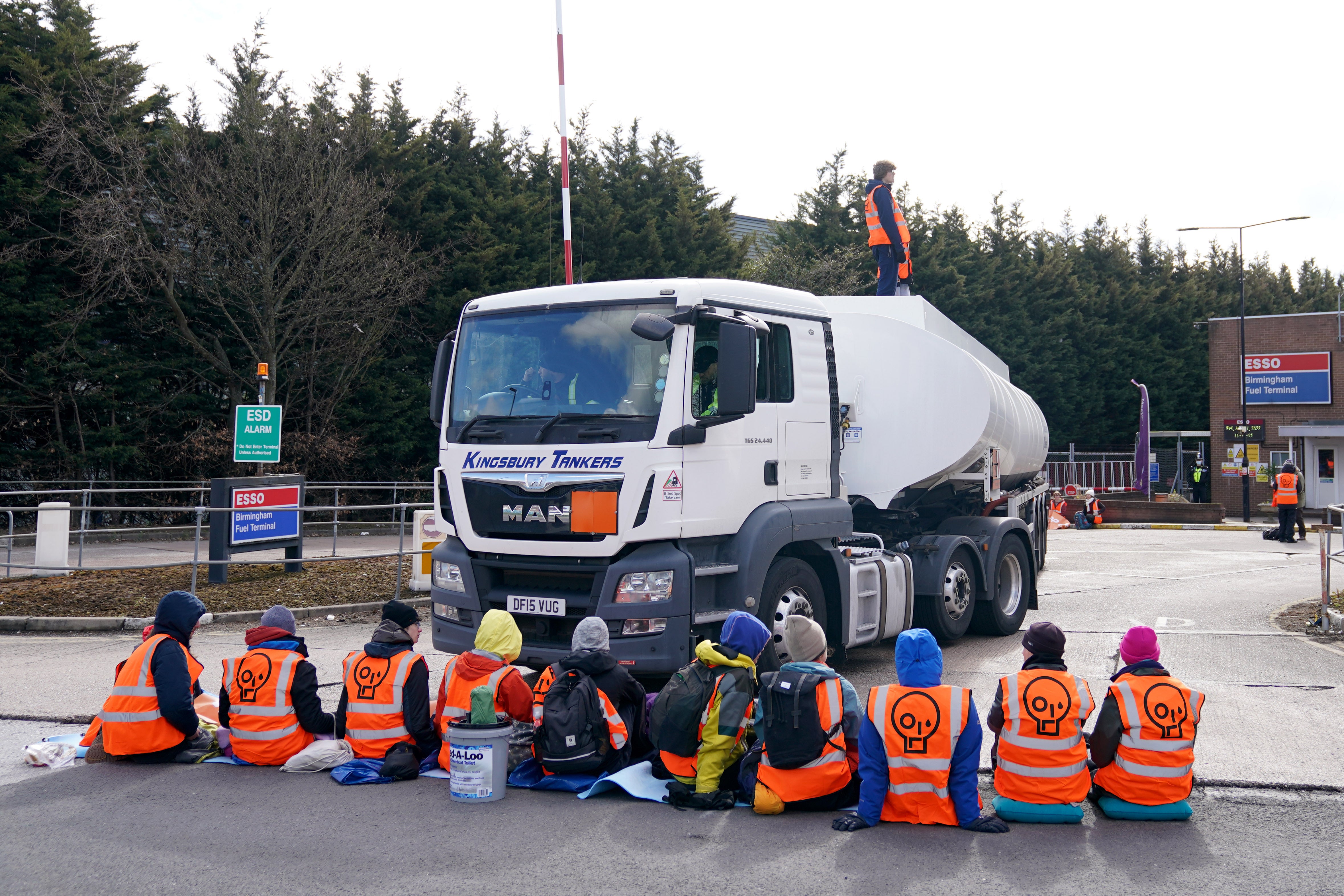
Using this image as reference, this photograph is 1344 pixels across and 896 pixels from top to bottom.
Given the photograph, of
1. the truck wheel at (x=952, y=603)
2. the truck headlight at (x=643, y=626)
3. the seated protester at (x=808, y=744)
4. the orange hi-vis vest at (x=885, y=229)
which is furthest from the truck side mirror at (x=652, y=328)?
the orange hi-vis vest at (x=885, y=229)

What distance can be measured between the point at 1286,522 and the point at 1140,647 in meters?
21.4

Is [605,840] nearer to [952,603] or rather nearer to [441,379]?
[441,379]

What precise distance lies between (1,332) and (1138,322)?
49.3 meters

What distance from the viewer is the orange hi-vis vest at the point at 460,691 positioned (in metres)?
5.95

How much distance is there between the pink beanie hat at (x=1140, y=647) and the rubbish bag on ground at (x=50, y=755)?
594 cm

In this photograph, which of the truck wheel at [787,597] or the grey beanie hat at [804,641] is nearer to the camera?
the grey beanie hat at [804,641]

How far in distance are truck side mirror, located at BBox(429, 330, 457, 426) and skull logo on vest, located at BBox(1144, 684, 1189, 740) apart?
5010mm

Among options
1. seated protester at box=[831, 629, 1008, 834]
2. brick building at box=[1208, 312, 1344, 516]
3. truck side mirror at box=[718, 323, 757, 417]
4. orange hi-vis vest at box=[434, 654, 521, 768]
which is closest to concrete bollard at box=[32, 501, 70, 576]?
orange hi-vis vest at box=[434, 654, 521, 768]

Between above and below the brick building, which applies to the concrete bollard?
below

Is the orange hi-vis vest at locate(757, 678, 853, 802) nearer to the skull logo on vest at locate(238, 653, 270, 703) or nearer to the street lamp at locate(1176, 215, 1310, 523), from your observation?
the skull logo on vest at locate(238, 653, 270, 703)

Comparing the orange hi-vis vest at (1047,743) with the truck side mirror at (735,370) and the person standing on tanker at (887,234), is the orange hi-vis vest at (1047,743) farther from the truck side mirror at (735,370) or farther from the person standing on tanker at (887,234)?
the person standing on tanker at (887,234)

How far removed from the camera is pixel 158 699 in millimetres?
6262

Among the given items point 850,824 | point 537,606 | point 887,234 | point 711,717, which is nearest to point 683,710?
point 711,717

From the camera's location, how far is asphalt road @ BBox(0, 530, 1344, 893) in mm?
4434
